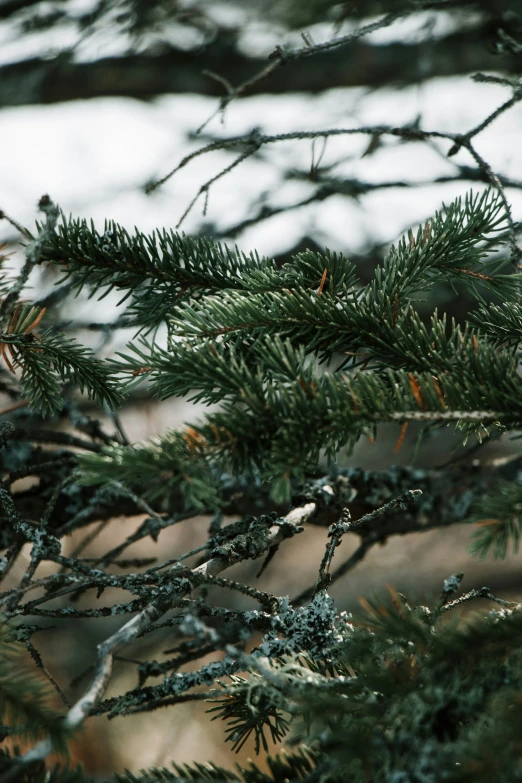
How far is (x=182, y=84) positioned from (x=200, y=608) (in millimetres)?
2116

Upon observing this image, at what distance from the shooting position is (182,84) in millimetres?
2188

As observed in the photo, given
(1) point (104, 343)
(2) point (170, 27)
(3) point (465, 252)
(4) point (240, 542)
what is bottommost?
(4) point (240, 542)

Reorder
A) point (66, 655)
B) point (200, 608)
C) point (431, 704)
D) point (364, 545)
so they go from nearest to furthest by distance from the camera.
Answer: point (431, 704)
point (200, 608)
point (364, 545)
point (66, 655)

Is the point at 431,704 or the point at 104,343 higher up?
the point at 104,343

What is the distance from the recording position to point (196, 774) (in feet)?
1.60

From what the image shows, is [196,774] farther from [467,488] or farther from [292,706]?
[467,488]

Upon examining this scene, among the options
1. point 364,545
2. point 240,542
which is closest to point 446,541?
point 364,545

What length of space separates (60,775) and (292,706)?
19 centimetres

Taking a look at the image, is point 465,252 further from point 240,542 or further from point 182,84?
point 182,84

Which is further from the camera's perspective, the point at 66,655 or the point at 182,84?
the point at 66,655

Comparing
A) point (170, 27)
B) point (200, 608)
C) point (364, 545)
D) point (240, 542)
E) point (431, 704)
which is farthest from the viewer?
point (170, 27)

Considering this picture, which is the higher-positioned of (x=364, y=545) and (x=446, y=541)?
(x=364, y=545)

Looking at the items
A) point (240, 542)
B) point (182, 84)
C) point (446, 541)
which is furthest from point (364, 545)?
point (446, 541)

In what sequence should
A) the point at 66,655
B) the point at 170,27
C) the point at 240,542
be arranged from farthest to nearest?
the point at 66,655 < the point at 170,27 < the point at 240,542
